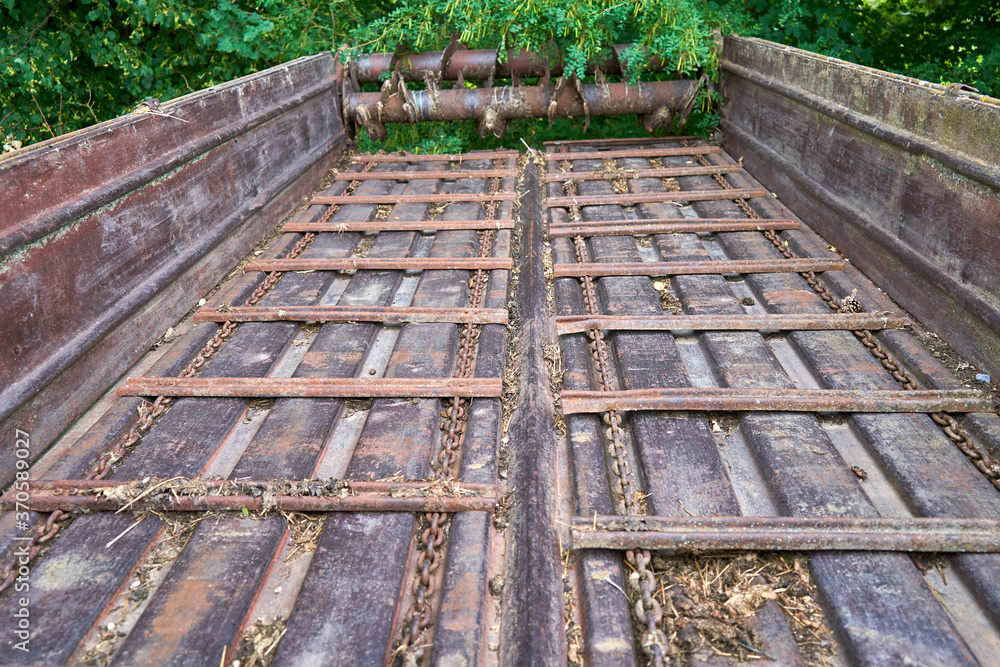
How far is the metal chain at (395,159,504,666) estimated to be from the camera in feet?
5.51

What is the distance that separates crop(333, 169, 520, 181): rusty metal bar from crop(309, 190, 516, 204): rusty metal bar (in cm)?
59

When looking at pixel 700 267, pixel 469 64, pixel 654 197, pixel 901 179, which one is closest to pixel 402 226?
pixel 654 197

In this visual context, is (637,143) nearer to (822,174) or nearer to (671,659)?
(822,174)

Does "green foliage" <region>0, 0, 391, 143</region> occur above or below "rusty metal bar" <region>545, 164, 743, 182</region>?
above

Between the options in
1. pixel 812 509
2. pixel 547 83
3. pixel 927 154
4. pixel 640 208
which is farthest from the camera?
pixel 547 83

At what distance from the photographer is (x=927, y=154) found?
10.0ft

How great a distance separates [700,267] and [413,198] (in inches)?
94.3

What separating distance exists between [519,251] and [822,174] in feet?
7.04

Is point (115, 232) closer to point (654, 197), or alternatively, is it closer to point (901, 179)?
point (654, 197)

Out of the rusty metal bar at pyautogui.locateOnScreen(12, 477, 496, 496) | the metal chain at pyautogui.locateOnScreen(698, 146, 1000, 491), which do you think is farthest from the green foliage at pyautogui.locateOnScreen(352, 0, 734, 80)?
the rusty metal bar at pyautogui.locateOnScreen(12, 477, 496, 496)

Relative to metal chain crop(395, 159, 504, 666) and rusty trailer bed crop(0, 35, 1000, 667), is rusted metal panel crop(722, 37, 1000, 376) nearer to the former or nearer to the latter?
rusty trailer bed crop(0, 35, 1000, 667)

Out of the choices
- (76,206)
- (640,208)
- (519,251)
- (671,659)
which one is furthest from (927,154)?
(76,206)

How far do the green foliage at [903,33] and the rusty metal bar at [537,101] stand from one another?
1.34m

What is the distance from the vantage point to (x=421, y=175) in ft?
18.5
